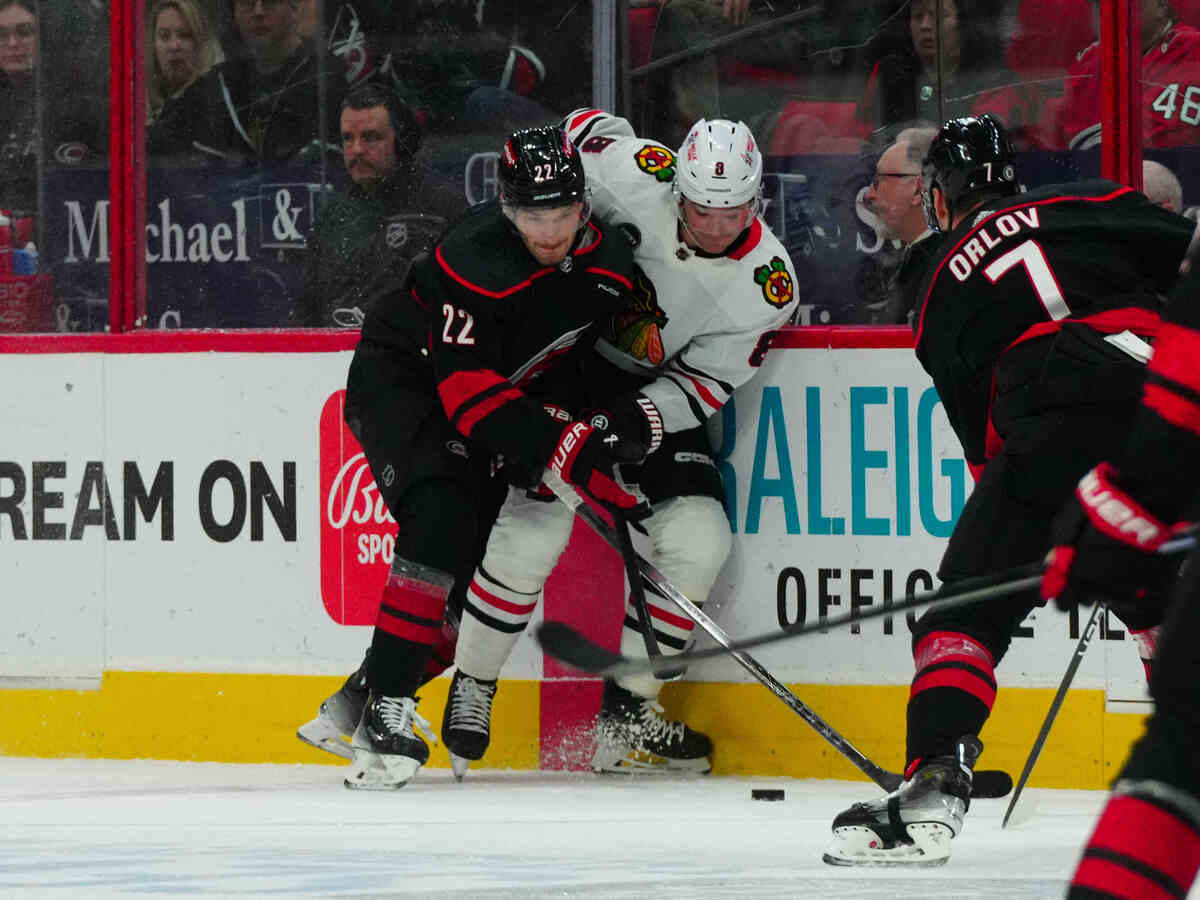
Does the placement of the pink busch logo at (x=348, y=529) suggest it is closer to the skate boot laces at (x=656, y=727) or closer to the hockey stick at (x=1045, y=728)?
the skate boot laces at (x=656, y=727)

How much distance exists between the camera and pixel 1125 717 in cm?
422

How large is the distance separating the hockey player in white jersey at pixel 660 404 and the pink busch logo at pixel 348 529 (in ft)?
1.03

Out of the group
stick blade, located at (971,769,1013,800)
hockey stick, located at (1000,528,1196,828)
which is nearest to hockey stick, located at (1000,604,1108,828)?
hockey stick, located at (1000,528,1196,828)

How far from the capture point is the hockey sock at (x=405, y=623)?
435cm

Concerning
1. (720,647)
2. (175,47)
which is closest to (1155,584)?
(720,647)

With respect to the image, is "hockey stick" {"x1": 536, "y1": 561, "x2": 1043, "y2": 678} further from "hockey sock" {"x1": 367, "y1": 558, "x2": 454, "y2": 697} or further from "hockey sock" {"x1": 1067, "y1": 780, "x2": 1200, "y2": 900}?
"hockey sock" {"x1": 367, "y1": 558, "x2": 454, "y2": 697}

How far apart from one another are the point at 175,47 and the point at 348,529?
121 centimetres

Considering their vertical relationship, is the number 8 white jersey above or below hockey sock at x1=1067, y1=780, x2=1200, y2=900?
above

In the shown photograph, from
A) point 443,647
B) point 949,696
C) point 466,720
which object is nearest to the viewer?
point 949,696

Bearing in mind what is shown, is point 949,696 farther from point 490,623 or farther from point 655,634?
point 490,623

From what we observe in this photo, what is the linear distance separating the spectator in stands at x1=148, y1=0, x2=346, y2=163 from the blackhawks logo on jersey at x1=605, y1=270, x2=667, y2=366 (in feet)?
3.03

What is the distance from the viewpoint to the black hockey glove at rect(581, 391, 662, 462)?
173 inches

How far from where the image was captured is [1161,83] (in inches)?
173

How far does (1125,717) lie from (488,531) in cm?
134
